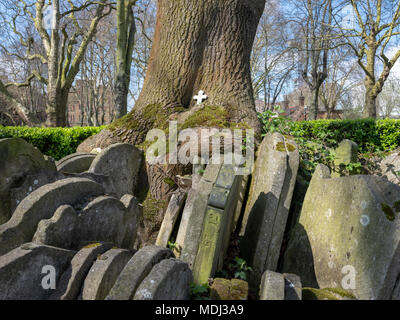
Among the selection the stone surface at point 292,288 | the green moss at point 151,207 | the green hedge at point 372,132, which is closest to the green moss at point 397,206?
the stone surface at point 292,288

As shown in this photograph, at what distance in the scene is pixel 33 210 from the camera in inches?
104

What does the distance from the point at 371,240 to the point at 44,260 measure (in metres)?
2.55

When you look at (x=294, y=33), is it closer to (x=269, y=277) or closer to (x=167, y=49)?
(x=167, y=49)

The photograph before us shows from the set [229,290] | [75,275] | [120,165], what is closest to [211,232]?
[229,290]

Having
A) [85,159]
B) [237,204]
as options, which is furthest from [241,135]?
[85,159]

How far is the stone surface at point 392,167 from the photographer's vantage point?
4843mm

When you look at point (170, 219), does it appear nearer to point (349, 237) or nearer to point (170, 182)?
point (170, 182)

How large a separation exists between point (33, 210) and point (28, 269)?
61 centimetres

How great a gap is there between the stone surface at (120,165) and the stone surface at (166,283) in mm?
2563

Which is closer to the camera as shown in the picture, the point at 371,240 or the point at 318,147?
the point at 371,240

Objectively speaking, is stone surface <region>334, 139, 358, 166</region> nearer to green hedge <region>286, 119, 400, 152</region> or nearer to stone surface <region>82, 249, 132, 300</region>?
stone surface <region>82, 249, 132, 300</region>

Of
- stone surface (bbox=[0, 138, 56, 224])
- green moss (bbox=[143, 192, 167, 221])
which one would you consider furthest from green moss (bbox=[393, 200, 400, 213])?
stone surface (bbox=[0, 138, 56, 224])

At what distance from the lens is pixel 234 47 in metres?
5.80

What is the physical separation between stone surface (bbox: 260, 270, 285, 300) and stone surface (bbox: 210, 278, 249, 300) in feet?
0.59
